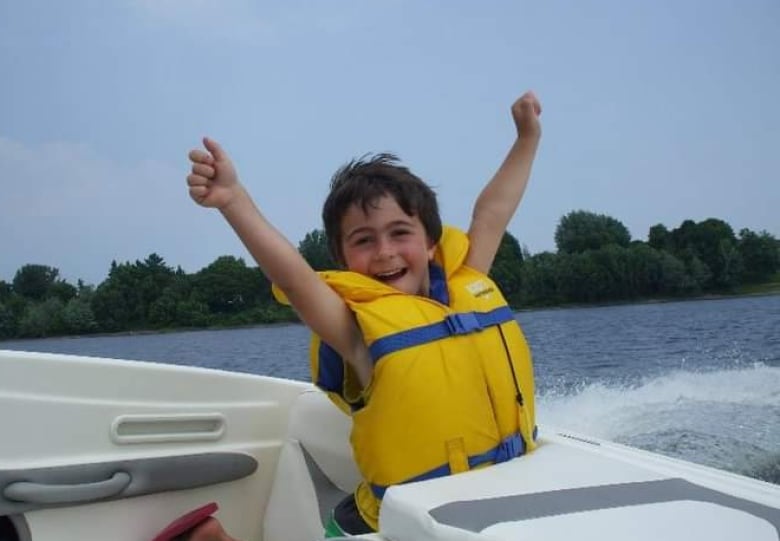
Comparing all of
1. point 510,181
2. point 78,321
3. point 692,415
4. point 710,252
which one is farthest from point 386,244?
point 78,321

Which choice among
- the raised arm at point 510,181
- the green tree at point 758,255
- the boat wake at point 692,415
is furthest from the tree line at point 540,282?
the raised arm at point 510,181

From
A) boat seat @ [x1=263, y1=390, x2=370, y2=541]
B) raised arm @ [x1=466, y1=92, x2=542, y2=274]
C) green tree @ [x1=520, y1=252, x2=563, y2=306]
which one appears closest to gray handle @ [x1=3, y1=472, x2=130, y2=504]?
boat seat @ [x1=263, y1=390, x2=370, y2=541]

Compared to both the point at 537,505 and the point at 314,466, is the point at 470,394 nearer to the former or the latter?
the point at 537,505

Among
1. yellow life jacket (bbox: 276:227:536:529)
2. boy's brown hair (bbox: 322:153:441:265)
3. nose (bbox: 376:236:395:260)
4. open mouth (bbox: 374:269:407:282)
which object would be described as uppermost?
boy's brown hair (bbox: 322:153:441:265)

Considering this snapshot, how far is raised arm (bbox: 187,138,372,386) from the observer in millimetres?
1513

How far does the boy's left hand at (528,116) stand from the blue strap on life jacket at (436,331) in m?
0.64

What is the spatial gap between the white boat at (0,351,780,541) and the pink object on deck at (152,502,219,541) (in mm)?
44

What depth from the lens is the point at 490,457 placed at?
1666mm

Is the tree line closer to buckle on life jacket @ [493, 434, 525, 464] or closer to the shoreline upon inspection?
the shoreline

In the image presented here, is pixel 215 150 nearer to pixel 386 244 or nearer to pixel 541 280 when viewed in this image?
pixel 386 244

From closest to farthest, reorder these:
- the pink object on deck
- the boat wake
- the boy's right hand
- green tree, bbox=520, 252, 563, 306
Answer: the boy's right hand
the pink object on deck
the boat wake
green tree, bbox=520, 252, 563, 306

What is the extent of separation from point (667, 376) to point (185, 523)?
7407mm

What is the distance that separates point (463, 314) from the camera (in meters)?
1.79

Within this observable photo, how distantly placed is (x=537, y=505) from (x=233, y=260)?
18152mm
